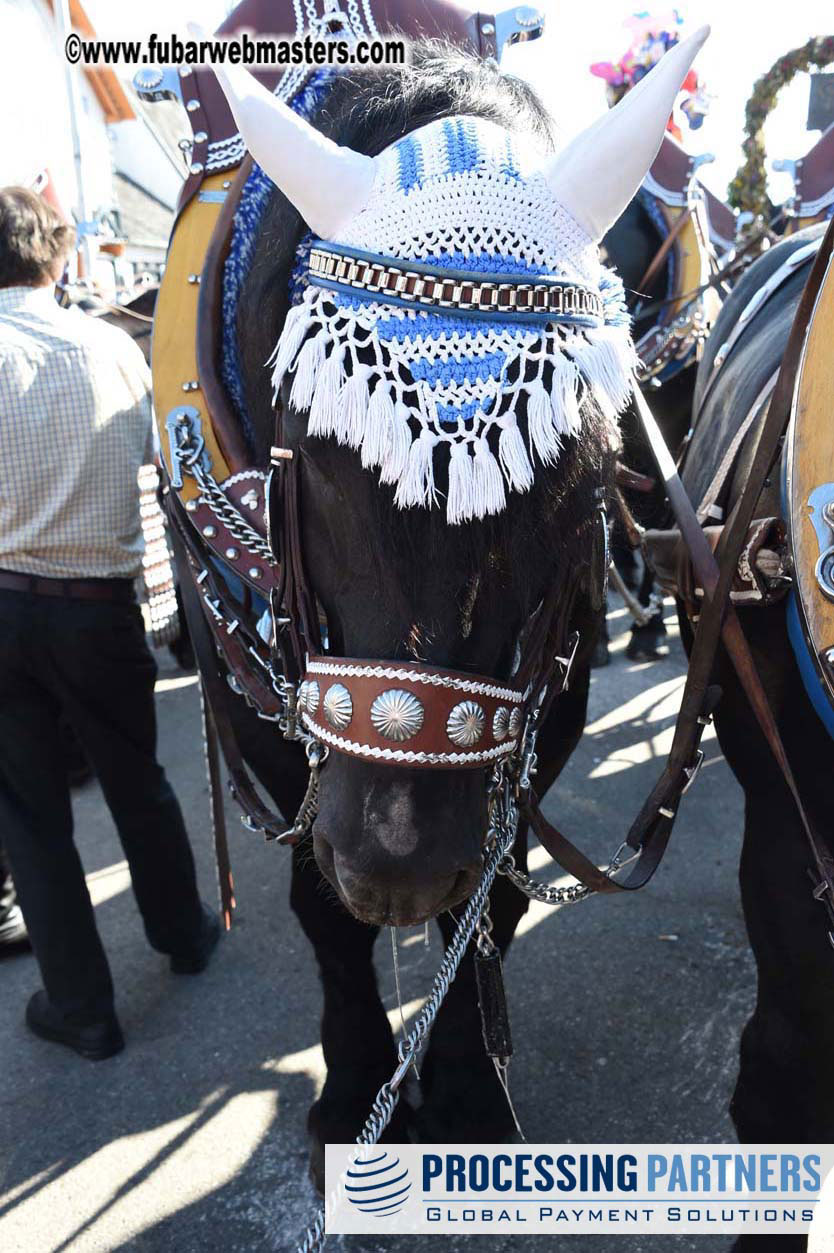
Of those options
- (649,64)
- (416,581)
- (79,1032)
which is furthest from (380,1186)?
(649,64)

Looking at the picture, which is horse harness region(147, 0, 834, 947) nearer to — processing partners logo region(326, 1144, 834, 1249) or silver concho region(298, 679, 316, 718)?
silver concho region(298, 679, 316, 718)

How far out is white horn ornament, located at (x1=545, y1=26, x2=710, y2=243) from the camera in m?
1.41

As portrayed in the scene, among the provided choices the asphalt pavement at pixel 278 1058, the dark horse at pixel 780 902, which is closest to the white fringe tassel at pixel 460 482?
the dark horse at pixel 780 902

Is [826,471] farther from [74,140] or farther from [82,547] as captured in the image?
[74,140]

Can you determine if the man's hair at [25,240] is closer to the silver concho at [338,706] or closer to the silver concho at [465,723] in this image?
the silver concho at [338,706]

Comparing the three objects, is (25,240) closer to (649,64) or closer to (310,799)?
(310,799)

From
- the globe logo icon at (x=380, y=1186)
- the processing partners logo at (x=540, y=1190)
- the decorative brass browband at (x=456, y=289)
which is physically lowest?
the processing partners logo at (x=540, y=1190)

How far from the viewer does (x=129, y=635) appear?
2.71 m

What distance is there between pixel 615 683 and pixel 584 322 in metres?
3.61

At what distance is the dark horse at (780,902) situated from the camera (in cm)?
158

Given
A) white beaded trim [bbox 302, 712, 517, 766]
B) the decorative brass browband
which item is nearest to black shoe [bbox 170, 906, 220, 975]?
white beaded trim [bbox 302, 712, 517, 766]

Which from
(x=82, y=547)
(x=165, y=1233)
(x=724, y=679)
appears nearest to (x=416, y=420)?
(x=724, y=679)

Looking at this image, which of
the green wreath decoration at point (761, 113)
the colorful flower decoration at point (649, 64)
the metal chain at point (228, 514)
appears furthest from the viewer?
the colorful flower decoration at point (649, 64)

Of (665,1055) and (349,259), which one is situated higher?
(349,259)
